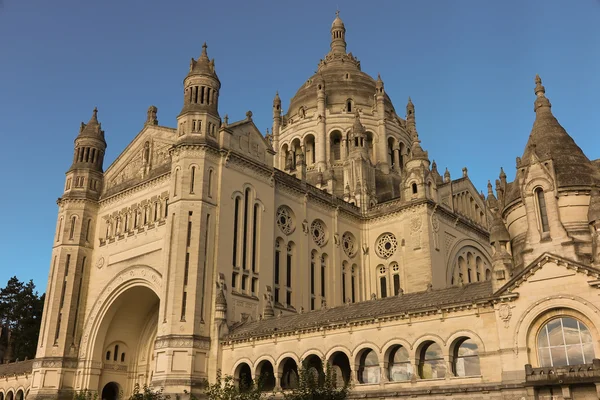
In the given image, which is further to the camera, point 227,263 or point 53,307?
point 53,307

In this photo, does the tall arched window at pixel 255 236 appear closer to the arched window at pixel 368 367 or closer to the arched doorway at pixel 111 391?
the arched window at pixel 368 367

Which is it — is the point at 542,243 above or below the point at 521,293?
above

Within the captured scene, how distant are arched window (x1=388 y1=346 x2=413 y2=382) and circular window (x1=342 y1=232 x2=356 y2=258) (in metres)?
22.3

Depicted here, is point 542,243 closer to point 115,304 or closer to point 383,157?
point 115,304

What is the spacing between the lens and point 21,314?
73.9 m

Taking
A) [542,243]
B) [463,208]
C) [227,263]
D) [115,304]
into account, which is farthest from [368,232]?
[542,243]

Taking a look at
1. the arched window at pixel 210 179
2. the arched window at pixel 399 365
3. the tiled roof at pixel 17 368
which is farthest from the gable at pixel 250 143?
the tiled roof at pixel 17 368

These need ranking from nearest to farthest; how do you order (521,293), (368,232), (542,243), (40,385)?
(521,293), (542,243), (40,385), (368,232)

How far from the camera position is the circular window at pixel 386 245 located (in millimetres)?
54803

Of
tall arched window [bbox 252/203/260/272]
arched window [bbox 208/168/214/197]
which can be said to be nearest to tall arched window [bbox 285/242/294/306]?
tall arched window [bbox 252/203/260/272]

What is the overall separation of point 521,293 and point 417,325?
18.8 ft

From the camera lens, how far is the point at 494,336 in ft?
93.7

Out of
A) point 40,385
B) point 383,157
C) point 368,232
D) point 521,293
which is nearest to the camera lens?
point 521,293

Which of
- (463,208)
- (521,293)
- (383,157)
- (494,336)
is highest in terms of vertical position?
(383,157)
